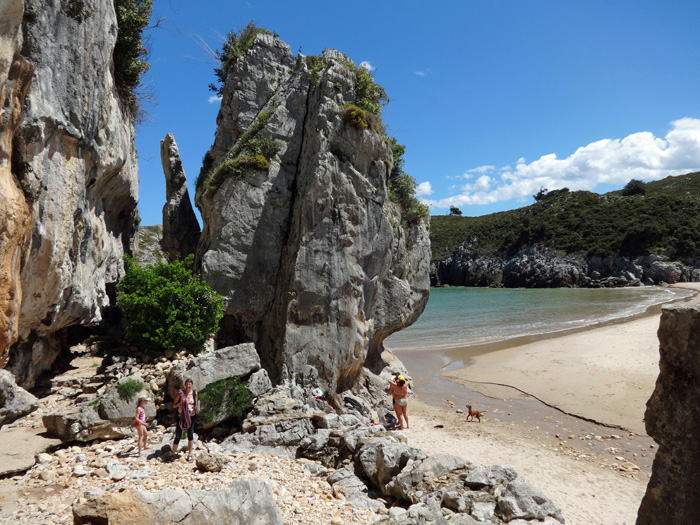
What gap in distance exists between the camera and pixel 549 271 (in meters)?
83.1

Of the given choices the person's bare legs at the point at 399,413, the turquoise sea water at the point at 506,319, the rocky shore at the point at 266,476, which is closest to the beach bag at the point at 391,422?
the person's bare legs at the point at 399,413

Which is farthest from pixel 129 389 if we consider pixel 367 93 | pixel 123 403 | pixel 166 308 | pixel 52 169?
pixel 367 93

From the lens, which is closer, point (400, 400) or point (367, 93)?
point (400, 400)

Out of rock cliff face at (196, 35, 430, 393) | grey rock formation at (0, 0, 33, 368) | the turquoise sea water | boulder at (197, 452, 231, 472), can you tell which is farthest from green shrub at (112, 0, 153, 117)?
the turquoise sea water

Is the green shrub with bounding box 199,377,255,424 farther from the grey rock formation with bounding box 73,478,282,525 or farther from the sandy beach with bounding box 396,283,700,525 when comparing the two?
the sandy beach with bounding box 396,283,700,525

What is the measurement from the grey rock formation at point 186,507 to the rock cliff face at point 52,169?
2618 mm

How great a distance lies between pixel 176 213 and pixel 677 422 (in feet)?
63.5

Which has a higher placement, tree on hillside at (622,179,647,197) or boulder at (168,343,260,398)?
tree on hillside at (622,179,647,197)

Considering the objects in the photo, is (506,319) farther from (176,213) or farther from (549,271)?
(549,271)

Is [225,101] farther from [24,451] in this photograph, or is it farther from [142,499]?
[142,499]

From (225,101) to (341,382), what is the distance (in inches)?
533

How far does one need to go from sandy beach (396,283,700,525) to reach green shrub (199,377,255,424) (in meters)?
5.65

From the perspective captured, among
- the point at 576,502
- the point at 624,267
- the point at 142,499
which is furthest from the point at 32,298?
the point at 624,267

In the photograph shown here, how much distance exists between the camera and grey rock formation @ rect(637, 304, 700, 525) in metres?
4.79
